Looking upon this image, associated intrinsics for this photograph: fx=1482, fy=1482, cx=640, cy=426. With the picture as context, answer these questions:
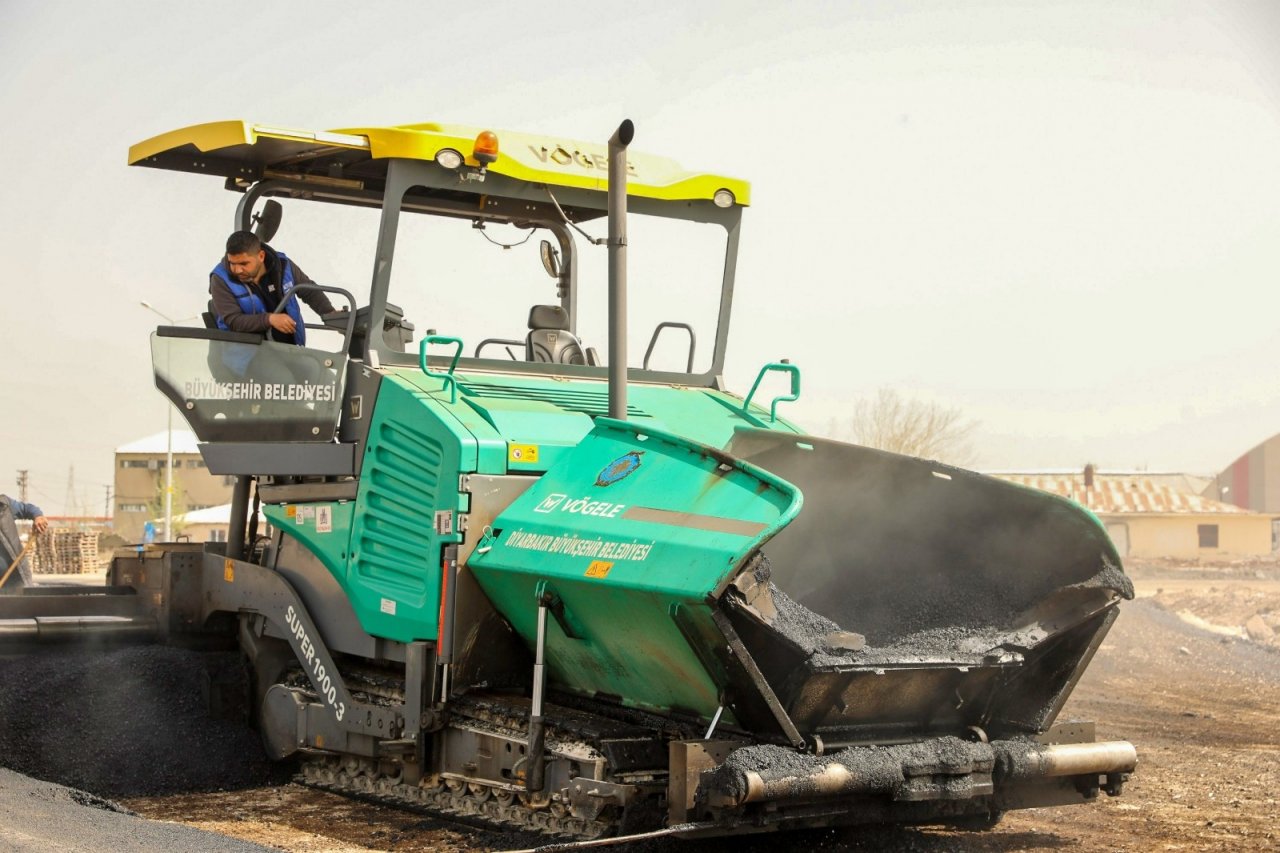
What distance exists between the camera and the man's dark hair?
8062 millimetres

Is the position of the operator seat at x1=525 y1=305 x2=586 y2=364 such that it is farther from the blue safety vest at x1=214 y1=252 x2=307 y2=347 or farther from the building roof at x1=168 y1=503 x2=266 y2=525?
the building roof at x1=168 y1=503 x2=266 y2=525

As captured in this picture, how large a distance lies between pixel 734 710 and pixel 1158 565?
49.8 m

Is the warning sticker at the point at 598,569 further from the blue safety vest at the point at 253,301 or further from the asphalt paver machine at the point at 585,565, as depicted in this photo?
the blue safety vest at the point at 253,301

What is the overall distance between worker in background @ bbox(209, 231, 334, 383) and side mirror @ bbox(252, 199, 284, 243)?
90 millimetres

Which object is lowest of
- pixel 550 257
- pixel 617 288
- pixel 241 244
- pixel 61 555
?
pixel 61 555

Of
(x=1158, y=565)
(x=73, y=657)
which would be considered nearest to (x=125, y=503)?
(x=1158, y=565)

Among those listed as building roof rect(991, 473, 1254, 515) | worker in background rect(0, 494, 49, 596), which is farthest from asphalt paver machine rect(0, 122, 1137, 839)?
building roof rect(991, 473, 1254, 515)

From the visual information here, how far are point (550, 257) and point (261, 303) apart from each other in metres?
1.71

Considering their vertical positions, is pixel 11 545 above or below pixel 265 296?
below

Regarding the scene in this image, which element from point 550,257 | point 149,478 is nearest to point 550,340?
point 550,257

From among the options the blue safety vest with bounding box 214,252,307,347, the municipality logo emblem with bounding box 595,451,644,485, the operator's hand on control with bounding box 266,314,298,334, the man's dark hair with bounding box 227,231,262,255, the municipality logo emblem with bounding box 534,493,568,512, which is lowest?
the municipality logo emblem with bounding box 534,493,568,512

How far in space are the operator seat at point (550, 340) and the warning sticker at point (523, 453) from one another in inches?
57.0

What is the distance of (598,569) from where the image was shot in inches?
233

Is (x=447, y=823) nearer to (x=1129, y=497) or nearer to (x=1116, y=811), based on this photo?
(x=1116, y=811)
